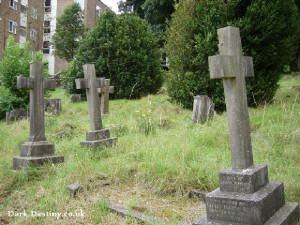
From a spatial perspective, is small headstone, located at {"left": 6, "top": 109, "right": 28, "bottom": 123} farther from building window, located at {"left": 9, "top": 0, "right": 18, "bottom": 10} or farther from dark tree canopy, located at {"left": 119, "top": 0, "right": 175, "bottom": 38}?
dark tree canopy, located at {"left": 119, "top": 0, "right": 175, "bottom": 38}

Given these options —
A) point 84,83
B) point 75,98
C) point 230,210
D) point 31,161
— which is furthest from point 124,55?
point 230,210

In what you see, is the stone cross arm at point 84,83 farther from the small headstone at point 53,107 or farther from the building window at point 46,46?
the building window at point 46,46

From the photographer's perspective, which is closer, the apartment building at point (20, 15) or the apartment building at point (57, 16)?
the apartment building at point (20, 15)

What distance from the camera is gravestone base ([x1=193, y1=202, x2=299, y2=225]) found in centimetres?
249

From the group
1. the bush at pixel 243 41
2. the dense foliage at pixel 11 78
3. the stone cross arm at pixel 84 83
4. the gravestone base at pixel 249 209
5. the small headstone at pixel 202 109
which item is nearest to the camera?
the gravestone base at pixel 249 209

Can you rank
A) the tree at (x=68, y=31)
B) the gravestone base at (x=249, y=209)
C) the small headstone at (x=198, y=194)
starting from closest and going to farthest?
the gravestone base at (x=249, y=209)
the small headstone at (x=198, y=194)
the tree at (x=68, y=31)

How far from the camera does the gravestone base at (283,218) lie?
2.49 metres

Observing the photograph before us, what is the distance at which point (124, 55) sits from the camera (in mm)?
12789

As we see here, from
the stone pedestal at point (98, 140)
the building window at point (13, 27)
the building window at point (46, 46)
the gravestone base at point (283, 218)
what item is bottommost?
the gravestone base at point (283, 218)

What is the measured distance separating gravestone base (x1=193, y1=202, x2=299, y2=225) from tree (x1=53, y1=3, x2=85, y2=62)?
995 inches

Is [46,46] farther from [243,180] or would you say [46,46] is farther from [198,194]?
[243,180]

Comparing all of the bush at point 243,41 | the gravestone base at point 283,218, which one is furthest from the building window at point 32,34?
the gravestone base at point 283,218

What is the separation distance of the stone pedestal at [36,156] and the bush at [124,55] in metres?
7.39

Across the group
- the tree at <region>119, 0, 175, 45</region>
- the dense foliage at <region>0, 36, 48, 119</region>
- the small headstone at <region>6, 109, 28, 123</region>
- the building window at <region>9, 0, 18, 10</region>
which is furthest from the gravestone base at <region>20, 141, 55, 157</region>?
the tree at <region>119, 0, 175, 45</region>
